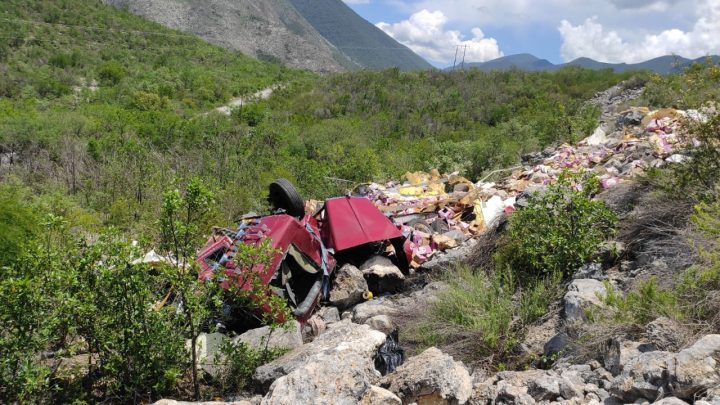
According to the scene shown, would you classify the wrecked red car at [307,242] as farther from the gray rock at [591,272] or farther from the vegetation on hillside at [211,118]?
the gray rock at [591,272]

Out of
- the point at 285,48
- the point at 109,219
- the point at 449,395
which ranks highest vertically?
the point at 285,48

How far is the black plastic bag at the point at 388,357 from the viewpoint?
135 inches

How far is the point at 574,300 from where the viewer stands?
3.51m

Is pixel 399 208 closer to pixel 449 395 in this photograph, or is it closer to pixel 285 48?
pixel 449 395

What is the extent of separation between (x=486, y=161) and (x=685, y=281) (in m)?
9.12

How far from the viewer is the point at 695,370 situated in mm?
2227

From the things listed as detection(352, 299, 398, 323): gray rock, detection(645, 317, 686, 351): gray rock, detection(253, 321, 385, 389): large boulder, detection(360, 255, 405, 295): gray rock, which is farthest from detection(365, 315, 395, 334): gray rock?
detection(645, 317, 686, 351): gray rock

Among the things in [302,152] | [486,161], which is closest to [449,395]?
[486,161]

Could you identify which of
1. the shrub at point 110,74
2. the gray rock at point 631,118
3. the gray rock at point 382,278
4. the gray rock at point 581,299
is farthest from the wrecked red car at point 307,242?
the shrub at point 110,74

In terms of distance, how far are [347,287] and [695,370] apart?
3.45 meters

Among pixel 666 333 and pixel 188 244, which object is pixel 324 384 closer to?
pixel 188 244

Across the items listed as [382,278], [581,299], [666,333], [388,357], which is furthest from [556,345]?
[382,278]

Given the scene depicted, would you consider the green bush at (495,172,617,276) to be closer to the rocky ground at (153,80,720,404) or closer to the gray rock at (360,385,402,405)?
the rocky ground at (153,80,720,404)

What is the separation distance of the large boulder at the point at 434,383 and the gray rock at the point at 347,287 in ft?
7.76
